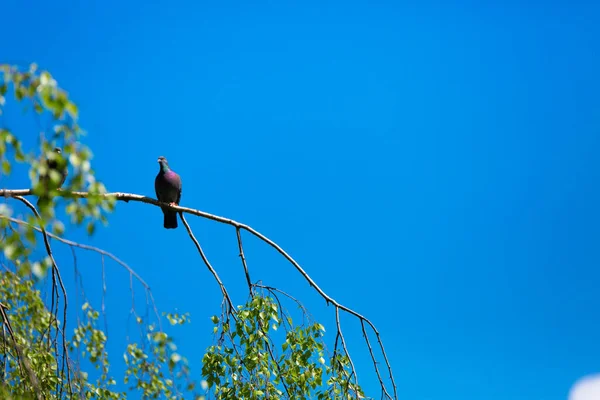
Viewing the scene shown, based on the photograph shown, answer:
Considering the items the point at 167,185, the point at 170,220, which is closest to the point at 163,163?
the point at 167,185

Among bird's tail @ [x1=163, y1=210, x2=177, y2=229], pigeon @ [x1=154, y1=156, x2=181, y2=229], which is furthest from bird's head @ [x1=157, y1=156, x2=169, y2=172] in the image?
bird's tail @ [x1=163, y1=210, x2=177, y2=229]

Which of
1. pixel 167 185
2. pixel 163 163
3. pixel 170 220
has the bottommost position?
pixel 170 220

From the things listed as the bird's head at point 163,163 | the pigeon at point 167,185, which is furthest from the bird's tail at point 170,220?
the bird's head at point 163,163

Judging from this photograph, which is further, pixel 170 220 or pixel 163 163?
pixel 163 163

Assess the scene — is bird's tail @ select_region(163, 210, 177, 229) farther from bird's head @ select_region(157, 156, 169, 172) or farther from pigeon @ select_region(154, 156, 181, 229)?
bird's head @ select_region(157, 156, 169, 172)

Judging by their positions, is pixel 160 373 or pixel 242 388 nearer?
pixel 242 388

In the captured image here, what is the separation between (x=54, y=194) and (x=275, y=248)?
191cm

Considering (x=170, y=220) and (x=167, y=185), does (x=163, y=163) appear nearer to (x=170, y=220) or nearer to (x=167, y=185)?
(x=167, y=185)

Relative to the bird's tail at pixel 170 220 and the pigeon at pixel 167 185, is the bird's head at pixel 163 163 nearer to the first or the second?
the pigeon at pixel 167 185

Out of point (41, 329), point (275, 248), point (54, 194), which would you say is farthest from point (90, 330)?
point (54, 194)

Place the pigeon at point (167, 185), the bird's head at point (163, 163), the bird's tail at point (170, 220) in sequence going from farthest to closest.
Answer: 1. the bird's head at point (163, 163)
2. the pigeon at point (167, 185)
3. the bird's tail at point (170, 220)

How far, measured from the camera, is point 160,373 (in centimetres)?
388

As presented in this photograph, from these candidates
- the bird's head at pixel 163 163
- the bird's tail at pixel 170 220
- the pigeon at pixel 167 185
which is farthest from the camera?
the bird's head at pixel 163 163

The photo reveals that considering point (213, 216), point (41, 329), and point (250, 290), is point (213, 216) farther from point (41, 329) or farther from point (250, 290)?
point (41, 329)
